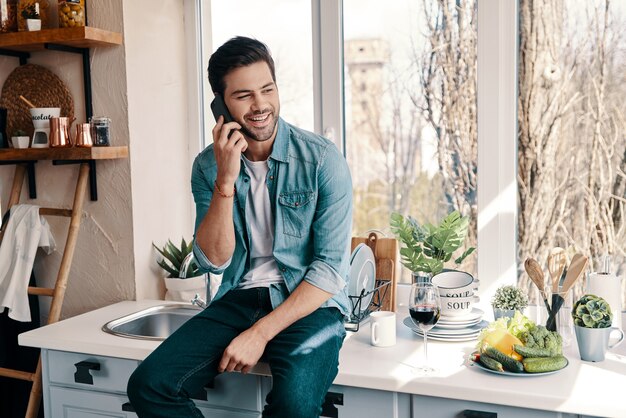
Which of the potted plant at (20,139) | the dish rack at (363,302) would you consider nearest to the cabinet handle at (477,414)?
the dish rack at (363,302)

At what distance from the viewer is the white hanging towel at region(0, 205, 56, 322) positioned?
2529mm

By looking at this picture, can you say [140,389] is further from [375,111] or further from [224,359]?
[375,111]

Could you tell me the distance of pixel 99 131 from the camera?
8.25 ft

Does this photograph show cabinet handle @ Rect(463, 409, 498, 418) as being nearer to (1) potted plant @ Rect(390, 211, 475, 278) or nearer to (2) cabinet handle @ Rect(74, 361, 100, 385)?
(1) potted plant @ Rect(390, 211, 475, 278)

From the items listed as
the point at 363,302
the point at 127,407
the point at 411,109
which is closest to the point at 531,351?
the point at 363,302

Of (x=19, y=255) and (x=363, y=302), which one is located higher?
(x=19, y=255)

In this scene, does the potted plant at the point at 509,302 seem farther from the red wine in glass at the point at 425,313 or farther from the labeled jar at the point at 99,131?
the labeled jar at the point at 99,131

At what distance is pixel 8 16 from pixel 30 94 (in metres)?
0.29

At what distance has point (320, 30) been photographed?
260 cm

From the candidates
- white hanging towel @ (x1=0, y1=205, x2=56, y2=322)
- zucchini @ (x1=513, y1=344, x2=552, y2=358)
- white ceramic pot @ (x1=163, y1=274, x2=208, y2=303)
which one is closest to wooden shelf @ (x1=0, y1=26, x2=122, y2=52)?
white hanging towel @ (x1=0, y1=205, x2=56, y2=322)

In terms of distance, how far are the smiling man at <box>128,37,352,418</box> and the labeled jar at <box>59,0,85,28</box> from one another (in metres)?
0.76

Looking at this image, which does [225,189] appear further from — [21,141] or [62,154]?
[21,141]

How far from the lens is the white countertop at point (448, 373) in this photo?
162 centimetres

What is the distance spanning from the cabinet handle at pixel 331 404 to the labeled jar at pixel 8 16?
174 centimetres
